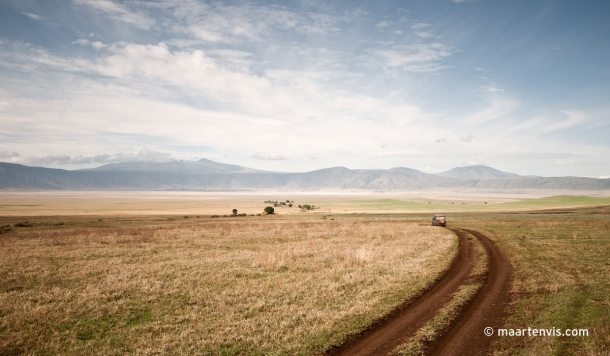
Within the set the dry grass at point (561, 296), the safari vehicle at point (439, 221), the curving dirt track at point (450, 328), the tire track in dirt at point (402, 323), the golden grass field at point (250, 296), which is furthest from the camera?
the safari vehicle at point (439, 221)

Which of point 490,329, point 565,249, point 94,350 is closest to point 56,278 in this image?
point 94,350

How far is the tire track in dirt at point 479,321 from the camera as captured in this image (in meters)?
9.53

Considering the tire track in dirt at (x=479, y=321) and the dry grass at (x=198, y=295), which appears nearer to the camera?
the tire track in dirt at (x=479, y=321)

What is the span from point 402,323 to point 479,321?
272 cm

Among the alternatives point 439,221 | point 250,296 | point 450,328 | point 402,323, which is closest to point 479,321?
point 450,328

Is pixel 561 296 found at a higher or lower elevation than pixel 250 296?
higher

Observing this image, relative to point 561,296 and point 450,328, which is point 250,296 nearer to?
point 450,328

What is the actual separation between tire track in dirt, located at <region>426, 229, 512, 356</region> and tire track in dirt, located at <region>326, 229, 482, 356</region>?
A: 1021 millimetres

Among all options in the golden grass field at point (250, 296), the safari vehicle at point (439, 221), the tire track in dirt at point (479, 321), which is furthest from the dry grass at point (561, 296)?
the safari vehicle at point (439, 221)

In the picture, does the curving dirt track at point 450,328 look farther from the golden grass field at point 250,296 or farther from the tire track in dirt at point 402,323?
the golden grass field at point 250,296

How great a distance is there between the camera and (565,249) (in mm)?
24641

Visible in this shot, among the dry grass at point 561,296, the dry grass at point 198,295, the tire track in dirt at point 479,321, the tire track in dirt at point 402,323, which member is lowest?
the dry grass at point 198,295

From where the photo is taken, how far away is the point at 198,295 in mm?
15633

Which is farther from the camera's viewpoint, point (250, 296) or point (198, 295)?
point (198, 295)
